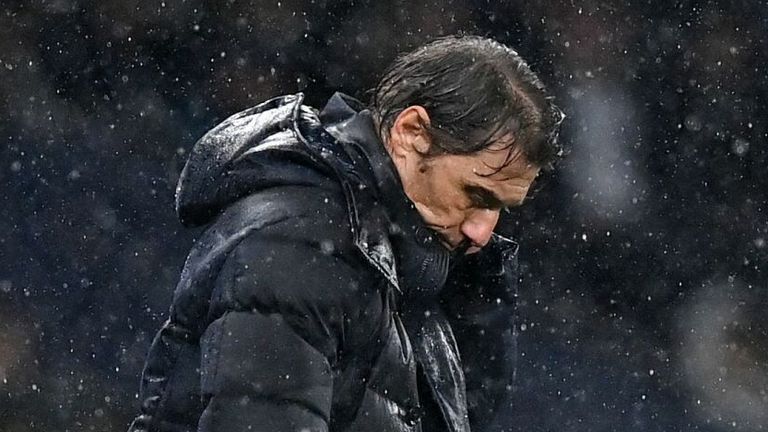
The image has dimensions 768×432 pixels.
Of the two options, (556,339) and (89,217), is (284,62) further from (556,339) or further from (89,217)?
(556,339)

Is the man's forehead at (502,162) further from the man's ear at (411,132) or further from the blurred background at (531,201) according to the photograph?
the blurred background at (531,201)

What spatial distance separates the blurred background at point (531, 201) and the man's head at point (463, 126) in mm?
2397

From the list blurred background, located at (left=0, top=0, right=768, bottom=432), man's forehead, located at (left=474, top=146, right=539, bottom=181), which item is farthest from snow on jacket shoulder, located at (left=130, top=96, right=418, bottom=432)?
blurred background, located at (left=0, top=0, right=768, bottom=432)

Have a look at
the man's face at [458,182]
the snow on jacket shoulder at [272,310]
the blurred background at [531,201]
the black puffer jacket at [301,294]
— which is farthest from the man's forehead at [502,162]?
the blurred background at [531,201]

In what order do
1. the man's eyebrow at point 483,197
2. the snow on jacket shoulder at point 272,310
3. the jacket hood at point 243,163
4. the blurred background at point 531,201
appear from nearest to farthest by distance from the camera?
the snow on jacket shoulder at point 272,310
the jacket hood at point 243,163
the man's eyebrow at point 483,197
the blurred background at point 531,201

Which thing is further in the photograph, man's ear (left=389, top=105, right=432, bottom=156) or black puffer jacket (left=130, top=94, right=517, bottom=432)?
man's ear (left=389, top=105, right=432, bottom=156)

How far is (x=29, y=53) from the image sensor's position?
16.0ft

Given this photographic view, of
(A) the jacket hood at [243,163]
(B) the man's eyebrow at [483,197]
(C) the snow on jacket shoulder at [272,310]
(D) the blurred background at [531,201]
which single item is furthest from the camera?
(D) the blurred background at [531,201]

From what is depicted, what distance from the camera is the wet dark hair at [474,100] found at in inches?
93.2

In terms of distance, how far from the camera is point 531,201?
500 cm

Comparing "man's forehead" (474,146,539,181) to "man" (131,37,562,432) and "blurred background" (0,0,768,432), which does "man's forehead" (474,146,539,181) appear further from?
"blurred background" (0,0,768,432)

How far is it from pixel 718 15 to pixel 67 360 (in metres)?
2.43

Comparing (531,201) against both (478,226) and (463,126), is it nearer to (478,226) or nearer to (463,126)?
(478,226)

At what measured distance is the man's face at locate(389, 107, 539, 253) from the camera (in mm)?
2389
